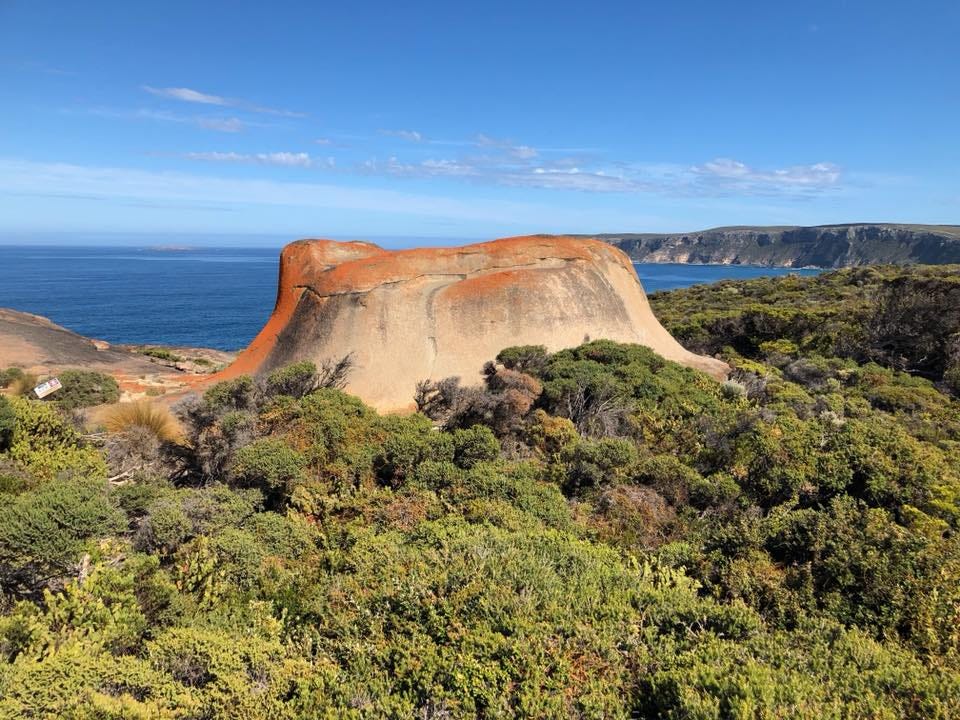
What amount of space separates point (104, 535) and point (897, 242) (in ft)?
603

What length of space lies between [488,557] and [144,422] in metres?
11.2

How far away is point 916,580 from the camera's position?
7.30m

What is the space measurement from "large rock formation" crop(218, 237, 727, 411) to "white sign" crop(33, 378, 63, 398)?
18.3ft

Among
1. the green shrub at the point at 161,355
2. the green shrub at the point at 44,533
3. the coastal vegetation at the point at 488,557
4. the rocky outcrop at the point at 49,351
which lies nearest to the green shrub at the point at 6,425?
the coastal vegetation at the point at 488,557

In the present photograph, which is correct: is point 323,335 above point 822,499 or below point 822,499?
above

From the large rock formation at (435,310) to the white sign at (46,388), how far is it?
220 inches

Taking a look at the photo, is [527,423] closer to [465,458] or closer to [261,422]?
[465,458]

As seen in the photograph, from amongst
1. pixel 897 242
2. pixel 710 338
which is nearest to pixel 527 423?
pixel 710 338

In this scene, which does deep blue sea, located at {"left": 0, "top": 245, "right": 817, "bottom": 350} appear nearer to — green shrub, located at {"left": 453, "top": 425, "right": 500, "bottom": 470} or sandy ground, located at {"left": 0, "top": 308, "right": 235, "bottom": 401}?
sandy ground, located at {"left": 0, "top": 308, "right": 235, "bottom": 401}

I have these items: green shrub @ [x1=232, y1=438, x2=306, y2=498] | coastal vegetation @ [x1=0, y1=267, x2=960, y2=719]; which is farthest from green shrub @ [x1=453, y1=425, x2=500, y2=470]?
green shrub @ [x1=232, y1=438, x2=306, y2=498]

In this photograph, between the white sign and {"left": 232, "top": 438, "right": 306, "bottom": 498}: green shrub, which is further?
the white sign

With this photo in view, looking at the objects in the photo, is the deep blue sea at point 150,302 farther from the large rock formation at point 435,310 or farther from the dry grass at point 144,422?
the dry grass at point 144,422

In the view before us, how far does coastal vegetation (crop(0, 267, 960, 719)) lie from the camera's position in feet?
18.6

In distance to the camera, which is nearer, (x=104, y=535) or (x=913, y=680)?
(x=913, y=680)
